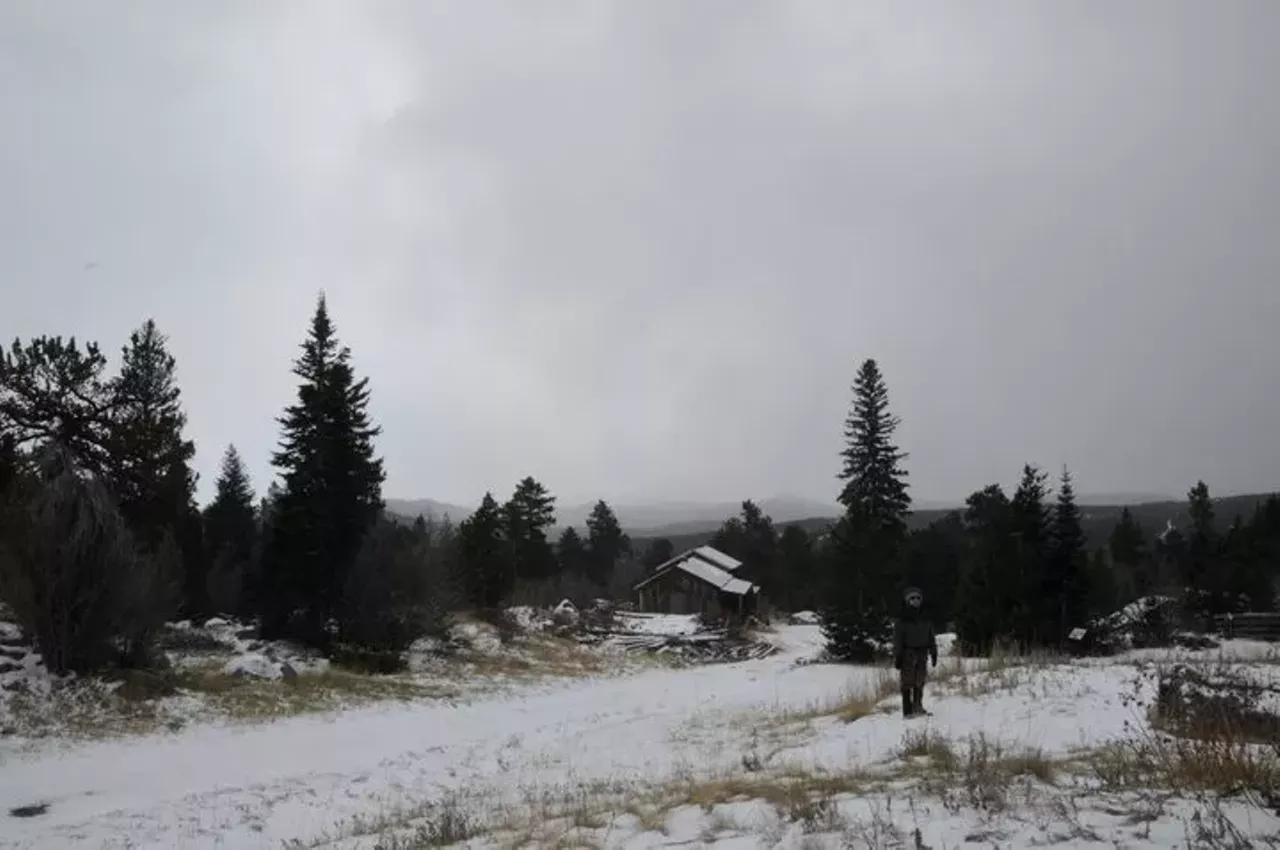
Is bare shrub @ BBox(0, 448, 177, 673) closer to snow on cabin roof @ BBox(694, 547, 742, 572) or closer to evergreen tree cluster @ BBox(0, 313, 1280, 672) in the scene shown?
evergreen tree cluster @ BBox(0, 313, 1280, 672)

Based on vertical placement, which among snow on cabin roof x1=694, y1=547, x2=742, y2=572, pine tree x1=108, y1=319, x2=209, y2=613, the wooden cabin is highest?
pine tree x1=108, y1=319, x2=209, y2=613

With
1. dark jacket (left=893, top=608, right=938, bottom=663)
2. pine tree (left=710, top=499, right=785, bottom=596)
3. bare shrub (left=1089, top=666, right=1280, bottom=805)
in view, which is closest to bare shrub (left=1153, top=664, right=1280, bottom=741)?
bare shrub (left=1089, top=666, right=1280, bottom=805)

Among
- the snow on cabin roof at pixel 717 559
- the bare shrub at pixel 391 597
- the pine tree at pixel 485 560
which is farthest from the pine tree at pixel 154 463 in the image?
the snow on cabin roof at pixel 717 559

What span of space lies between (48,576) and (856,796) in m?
15.5

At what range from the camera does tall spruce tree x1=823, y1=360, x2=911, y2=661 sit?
86.3 ft

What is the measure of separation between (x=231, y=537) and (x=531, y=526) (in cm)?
2338

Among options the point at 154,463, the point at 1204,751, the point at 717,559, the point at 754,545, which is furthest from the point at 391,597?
the point at 754,545

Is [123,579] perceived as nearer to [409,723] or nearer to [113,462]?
[409,723]

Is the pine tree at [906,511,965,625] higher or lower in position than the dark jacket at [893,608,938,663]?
lower

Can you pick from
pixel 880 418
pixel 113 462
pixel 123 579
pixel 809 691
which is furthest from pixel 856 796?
pixel 880 418

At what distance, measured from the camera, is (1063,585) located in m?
28.8

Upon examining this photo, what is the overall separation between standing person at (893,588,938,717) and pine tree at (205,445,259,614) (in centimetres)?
2204

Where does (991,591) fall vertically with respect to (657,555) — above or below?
above

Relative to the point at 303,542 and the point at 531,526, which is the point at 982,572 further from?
the point at 531,526
